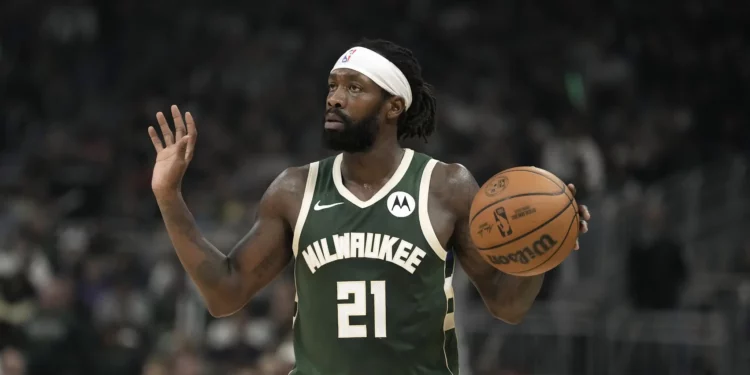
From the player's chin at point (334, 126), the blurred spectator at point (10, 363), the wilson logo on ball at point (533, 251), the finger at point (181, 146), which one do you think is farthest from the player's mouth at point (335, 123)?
the blurred spectator at point (10, 363)

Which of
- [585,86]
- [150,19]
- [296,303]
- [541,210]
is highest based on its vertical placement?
[150,19]

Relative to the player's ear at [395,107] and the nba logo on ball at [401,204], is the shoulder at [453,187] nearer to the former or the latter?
the nba logo on ball at [401,204]

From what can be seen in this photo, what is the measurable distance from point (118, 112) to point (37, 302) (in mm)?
5757

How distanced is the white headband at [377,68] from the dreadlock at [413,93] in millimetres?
46

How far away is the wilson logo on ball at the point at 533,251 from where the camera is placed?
4301mm

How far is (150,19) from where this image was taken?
1795 cm

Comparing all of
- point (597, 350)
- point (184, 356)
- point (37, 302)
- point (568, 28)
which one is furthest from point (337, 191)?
point (568, 28)

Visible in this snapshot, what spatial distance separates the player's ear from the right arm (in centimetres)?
44

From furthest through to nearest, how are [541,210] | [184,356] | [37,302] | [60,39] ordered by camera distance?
1. [60,39]
2. [37,302]
3. [184,356]
4. [541,210]

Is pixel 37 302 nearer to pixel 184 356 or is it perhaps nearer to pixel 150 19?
pixel 184 356

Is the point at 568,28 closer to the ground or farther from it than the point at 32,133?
farther from it

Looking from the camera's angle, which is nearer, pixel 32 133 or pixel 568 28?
pixel 32 133

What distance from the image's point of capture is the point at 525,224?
4328mm

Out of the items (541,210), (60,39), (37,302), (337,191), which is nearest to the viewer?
(541,210)
